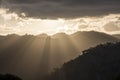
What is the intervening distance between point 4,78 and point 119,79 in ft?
129

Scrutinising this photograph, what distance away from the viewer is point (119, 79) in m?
134

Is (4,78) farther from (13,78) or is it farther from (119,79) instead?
(119,79)

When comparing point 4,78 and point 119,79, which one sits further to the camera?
point 119,79

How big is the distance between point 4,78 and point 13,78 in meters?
3.31

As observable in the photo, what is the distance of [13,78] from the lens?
395 feet

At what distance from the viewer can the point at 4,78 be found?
399ft

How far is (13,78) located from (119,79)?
1462 inches

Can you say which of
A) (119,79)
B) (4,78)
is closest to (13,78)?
(4,78)
